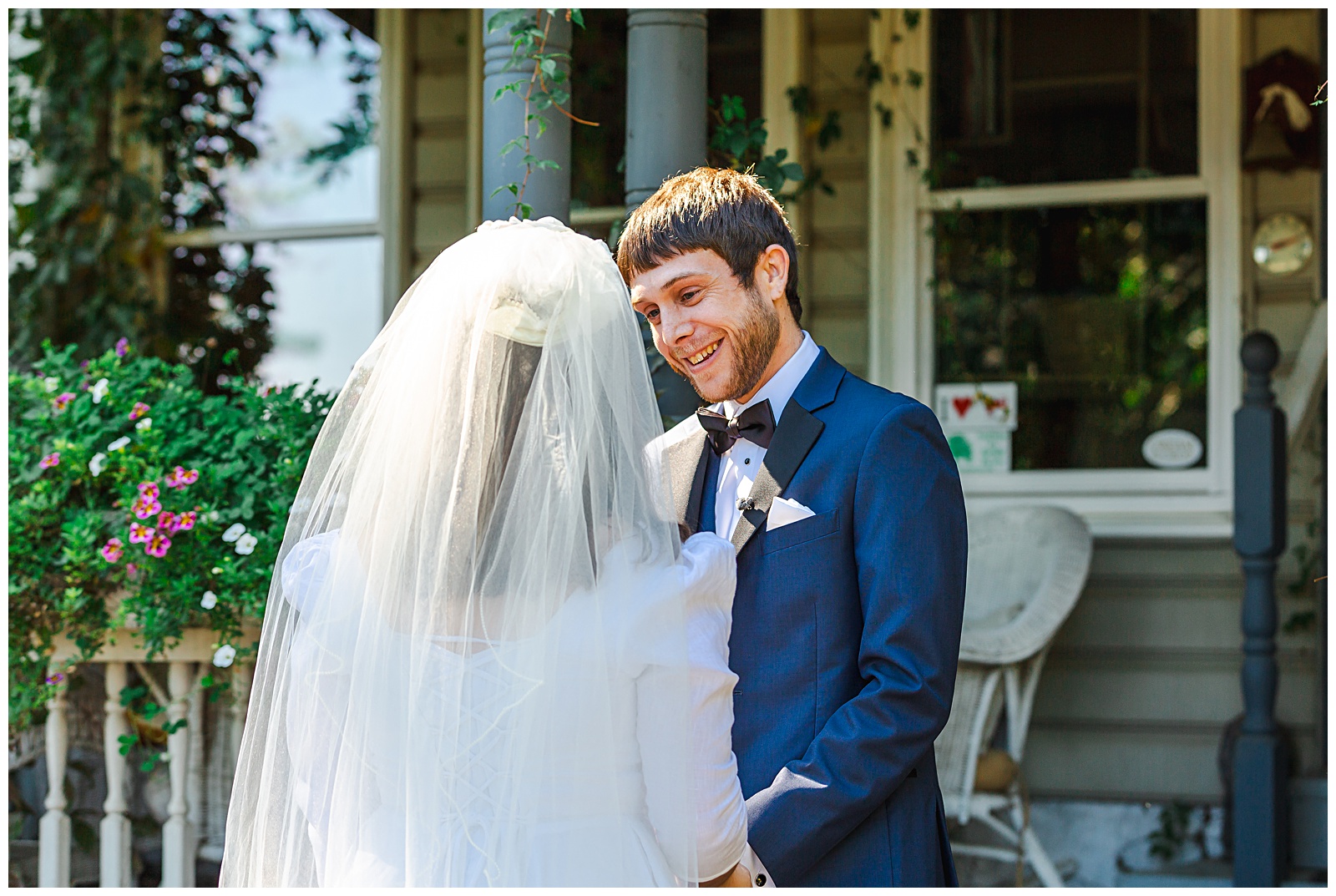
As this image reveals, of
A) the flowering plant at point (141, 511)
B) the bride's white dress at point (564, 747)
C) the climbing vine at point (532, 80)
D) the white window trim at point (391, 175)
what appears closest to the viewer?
the bride's white dress at point (564, 747)

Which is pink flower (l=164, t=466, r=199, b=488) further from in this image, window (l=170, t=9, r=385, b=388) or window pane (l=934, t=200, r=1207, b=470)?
window pane (l=934, t=200, r=1207, b=470)

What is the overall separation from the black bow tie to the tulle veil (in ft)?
1.25

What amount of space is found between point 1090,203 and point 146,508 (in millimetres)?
3353

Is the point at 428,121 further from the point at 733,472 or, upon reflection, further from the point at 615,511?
the point at 615,511

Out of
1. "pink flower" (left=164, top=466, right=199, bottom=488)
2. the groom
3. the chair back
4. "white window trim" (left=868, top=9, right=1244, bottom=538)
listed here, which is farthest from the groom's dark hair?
"white window trim" (left=868, top=9, right=1244, bottom=538)

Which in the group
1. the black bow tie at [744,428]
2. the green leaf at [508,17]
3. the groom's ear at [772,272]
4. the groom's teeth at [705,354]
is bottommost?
the black bow tie at [744,428]

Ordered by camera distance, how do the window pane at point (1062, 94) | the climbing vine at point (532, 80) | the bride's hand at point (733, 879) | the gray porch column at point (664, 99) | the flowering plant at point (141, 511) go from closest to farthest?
the bride's hand at point (733, 879)
the climbing vine at point (532, 80)
the gray porch column at point (664, 99)
the flowering plant at point (141, 511)
the window pane at point (1062, 94)

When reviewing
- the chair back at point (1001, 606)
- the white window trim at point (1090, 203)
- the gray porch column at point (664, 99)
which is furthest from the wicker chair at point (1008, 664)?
the gray porch column at point (664, 99)

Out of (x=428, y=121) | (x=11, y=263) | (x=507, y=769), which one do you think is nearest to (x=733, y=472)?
(x=507, y=769)

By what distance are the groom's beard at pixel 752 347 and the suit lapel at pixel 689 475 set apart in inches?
4.8

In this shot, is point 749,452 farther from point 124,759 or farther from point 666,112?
point 124,759

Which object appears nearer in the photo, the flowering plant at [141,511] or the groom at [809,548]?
the groom at [809,548]

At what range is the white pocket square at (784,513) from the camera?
1.81m

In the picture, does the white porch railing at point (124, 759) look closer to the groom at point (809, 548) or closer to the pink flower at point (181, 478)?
the pink flower at point (181, 478)
